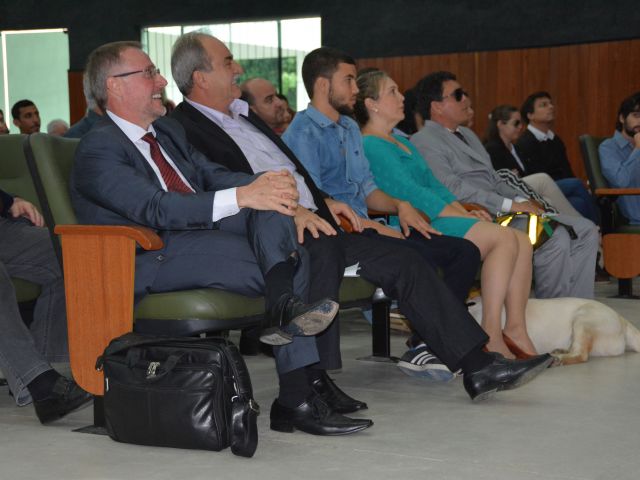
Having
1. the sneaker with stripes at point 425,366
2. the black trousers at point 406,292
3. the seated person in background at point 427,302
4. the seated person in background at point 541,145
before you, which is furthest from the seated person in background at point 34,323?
the seated person in background at point 541,145

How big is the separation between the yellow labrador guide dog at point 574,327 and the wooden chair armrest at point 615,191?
195 centimetres

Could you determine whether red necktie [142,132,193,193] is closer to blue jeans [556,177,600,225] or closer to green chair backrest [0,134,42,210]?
green chair backrest [0,134,42,210]

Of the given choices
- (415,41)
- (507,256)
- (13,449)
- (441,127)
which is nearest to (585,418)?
(507,256)

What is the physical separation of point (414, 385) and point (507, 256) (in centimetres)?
63

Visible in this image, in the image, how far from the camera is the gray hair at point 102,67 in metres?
3.11

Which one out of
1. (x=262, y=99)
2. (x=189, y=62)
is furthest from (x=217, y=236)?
(x=262, y=99)

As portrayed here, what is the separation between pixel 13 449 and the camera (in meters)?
2.73

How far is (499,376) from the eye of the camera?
3.13 metres

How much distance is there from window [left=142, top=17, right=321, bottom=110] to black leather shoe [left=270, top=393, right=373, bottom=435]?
9.60 meters

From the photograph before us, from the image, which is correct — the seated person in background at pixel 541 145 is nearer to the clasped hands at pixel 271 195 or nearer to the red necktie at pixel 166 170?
the red necktie at pixel 166 170

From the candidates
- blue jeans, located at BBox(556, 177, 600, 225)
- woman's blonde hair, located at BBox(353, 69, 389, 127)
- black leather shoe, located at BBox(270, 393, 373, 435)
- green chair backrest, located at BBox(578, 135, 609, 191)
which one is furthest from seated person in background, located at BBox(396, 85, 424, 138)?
black leather shoe, located at BBox(270, 393, 373, 435)

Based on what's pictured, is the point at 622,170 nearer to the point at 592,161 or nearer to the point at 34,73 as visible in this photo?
the point at 592,161

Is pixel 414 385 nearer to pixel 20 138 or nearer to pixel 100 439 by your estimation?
pixel 100 439

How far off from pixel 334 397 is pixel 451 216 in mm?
1227
